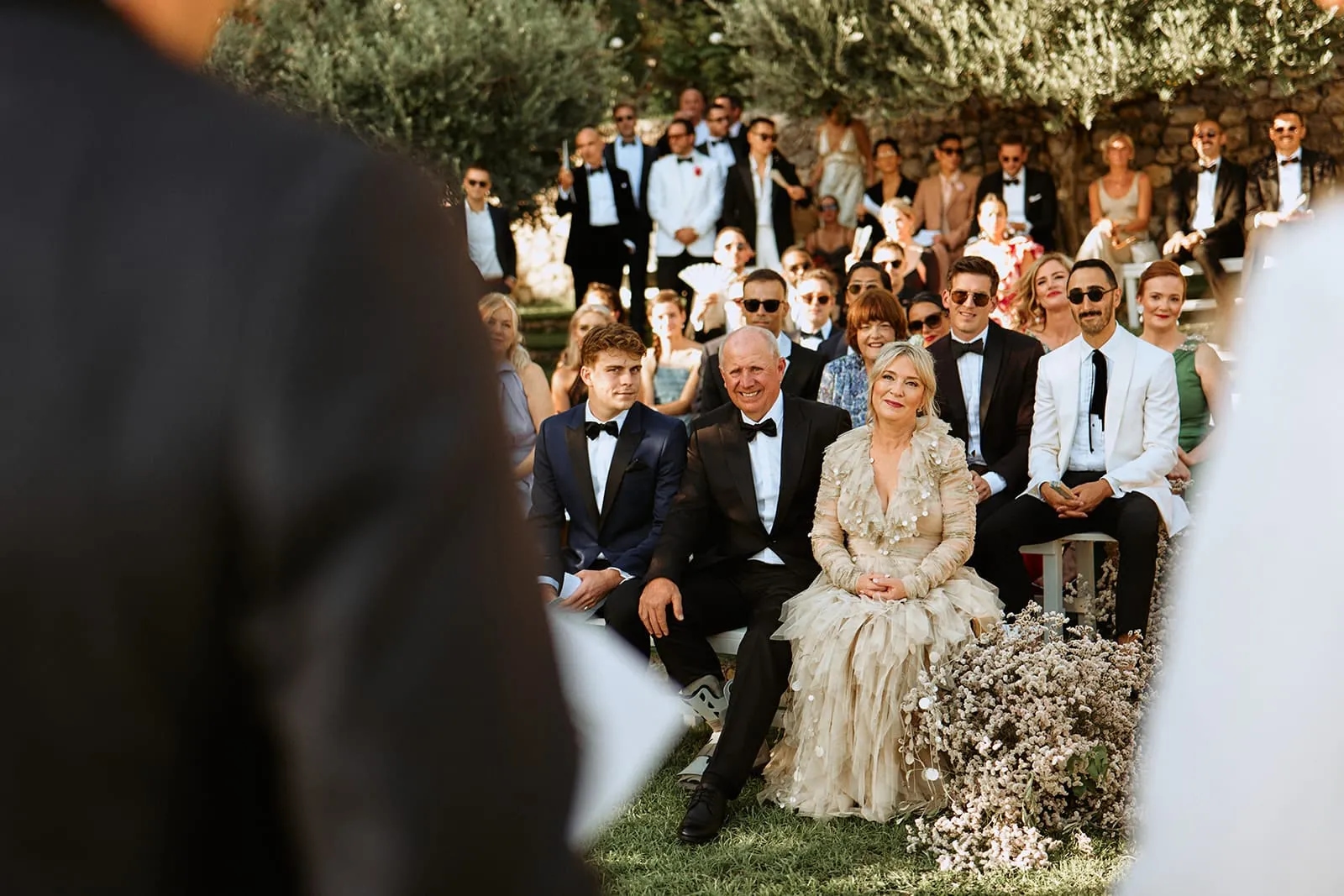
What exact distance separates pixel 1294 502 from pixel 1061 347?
19.8 feet

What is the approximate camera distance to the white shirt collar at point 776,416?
20.5 feet

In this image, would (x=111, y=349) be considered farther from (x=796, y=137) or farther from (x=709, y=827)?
(x=796, y=137)

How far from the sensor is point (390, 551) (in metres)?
0.68

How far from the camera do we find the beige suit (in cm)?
1328

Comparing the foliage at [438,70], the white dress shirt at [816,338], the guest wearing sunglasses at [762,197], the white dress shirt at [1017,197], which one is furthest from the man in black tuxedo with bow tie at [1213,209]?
the foliage at [438,70]

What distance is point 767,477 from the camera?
6.17 meters

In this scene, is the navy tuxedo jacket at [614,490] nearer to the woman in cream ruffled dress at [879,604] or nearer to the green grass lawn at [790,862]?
the woman in cream ruffled dress at [879,604]

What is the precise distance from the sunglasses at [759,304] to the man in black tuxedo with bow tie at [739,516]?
170 cm

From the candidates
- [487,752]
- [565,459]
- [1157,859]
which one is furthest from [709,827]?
[487,752]

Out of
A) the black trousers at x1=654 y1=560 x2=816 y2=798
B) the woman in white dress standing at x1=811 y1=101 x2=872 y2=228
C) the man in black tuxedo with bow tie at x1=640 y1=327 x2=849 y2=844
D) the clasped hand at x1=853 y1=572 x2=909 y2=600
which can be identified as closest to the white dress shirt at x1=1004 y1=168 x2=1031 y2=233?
the woman in white dress standing at x1=811 y1=101 x2=872 y2=228

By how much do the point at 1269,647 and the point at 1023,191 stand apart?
12445 mm

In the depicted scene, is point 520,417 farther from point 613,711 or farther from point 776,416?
point 613,711

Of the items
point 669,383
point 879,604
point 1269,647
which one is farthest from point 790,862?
point 669,383

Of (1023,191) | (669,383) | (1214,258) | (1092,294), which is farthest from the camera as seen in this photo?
(1023,191)
